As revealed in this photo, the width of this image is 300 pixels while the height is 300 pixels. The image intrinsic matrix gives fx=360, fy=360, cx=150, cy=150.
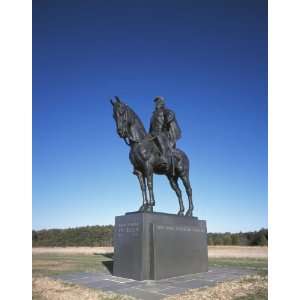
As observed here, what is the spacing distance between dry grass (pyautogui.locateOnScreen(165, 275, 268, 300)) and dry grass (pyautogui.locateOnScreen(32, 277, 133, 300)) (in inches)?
50.7

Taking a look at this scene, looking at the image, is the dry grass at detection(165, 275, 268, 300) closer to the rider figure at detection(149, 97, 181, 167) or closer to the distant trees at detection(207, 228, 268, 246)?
the rider figure at detection(149, 97, 181, 167)

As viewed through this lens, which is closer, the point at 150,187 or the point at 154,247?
the point at 154,247

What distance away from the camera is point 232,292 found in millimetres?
7309

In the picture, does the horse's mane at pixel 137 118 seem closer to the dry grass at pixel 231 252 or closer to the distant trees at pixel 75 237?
the dry grass at pixel 231 252

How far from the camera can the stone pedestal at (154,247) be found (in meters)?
9.02

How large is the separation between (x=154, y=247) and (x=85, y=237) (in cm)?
2270

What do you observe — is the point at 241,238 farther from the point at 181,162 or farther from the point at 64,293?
the point at 64,293

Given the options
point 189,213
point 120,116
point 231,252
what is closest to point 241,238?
point 231,252

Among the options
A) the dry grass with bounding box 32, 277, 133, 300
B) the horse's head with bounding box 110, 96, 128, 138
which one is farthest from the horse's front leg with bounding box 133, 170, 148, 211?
the dry grass with bounding box 32, 277, 133, 300

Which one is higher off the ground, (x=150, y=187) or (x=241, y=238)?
(x=150, y=187)

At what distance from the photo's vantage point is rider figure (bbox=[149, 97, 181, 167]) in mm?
10617

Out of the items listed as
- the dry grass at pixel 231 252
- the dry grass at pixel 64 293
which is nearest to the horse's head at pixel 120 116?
the dry grass at pixel 64 293
